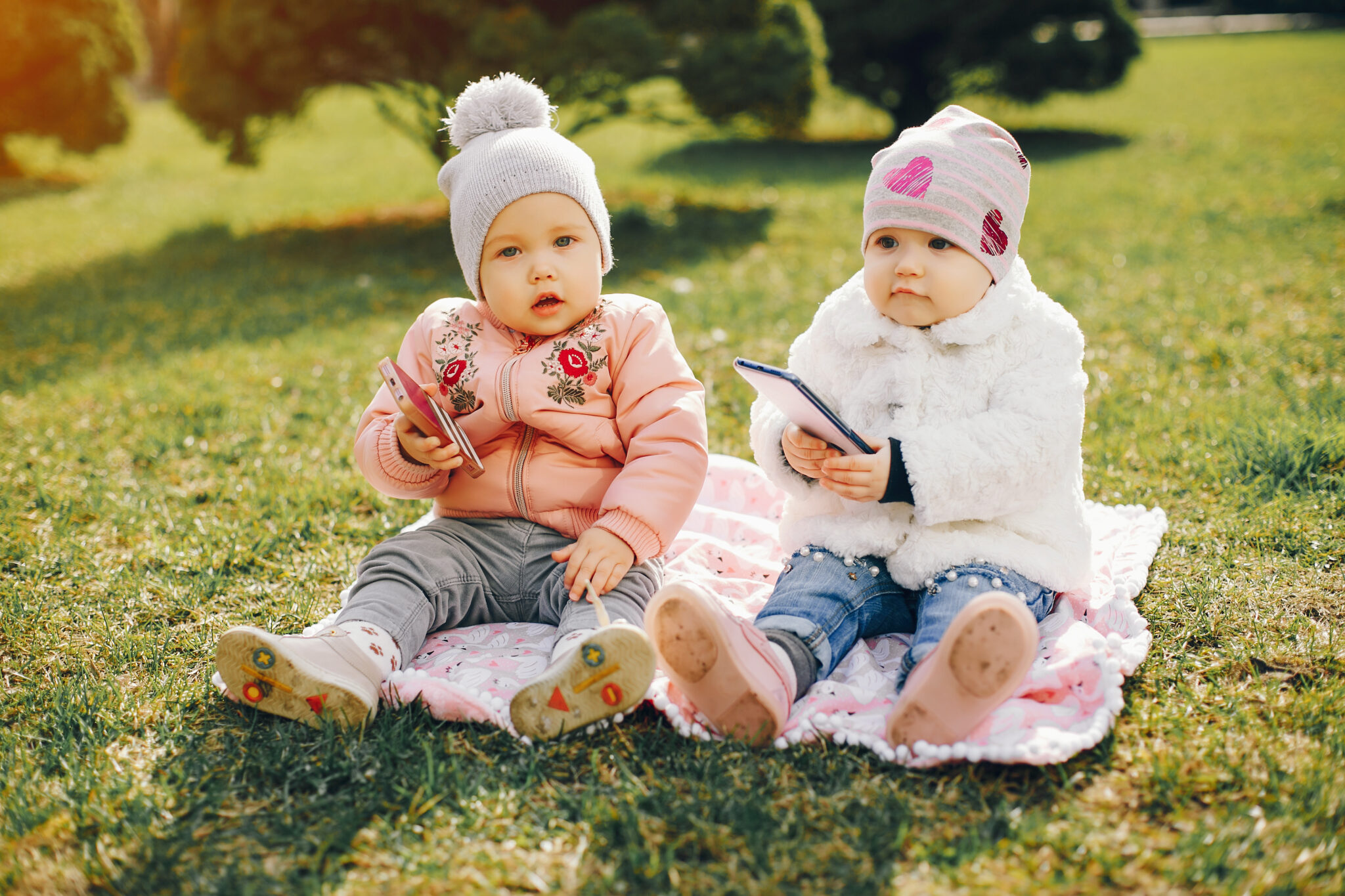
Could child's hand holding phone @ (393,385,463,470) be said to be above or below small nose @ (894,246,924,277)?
below

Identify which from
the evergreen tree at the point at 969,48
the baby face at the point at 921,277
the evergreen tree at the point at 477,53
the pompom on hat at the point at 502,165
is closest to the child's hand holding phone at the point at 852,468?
the baby face at the point at 921,277

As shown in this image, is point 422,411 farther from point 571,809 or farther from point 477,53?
point 477,53

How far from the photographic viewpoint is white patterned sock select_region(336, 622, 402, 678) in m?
2.10

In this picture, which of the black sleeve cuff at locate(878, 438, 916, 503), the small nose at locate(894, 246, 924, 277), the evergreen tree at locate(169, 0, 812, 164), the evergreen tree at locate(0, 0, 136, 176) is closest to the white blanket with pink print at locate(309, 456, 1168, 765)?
the black sleeve cuff at locate(878, 438, 916, 503)

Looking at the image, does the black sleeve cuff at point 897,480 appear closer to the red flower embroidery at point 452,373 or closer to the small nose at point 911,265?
the small nose at point 911,265

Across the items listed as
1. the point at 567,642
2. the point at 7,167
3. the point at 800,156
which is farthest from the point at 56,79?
the point at 567,642

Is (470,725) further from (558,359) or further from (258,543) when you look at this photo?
(258,543)

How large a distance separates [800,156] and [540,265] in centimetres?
951

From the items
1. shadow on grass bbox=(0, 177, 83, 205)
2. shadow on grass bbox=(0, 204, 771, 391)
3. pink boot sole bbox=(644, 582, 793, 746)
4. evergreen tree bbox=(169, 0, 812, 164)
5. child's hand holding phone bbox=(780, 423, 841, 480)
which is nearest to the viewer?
pink boot sole bbox=(644, 582, 793, 746)

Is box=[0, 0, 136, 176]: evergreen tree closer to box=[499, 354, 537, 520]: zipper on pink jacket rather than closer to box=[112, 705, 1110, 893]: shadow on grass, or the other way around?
box=[499, 354, 537, 520]: zipper on pink jacket

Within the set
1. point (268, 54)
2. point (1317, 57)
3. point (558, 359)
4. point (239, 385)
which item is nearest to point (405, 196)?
point (268, 54)

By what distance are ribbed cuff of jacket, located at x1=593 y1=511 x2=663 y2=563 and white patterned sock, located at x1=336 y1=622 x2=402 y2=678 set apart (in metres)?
0.52

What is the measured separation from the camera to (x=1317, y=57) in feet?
59.0

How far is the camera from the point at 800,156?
11.2m
